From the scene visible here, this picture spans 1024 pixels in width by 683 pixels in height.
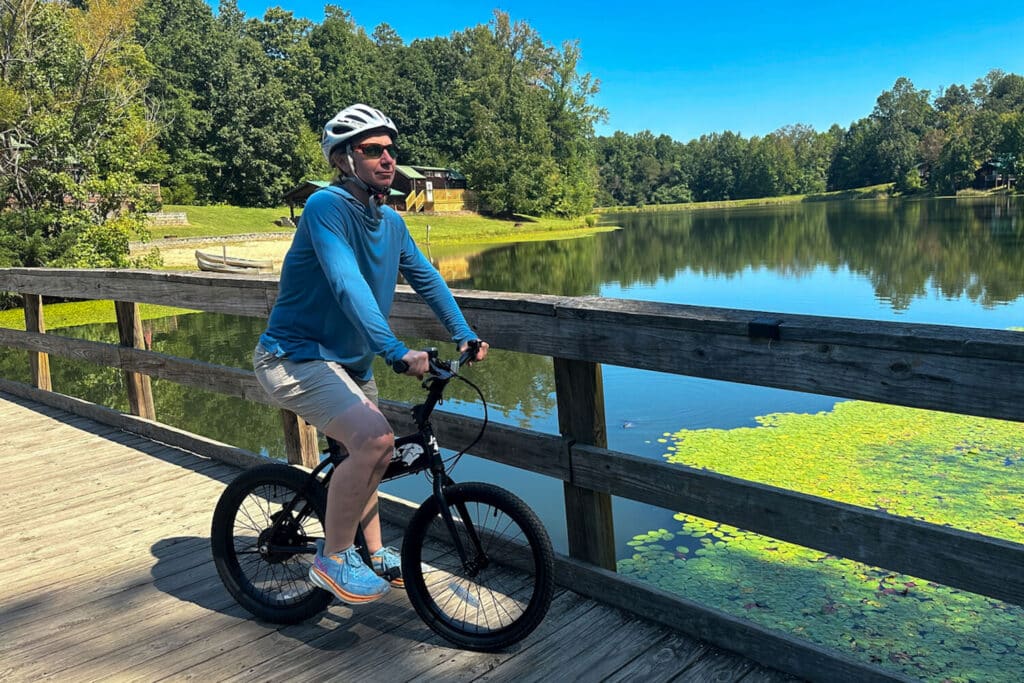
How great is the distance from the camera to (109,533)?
Result: 403 centimetres

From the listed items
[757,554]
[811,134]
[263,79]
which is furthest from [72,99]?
[811,134]

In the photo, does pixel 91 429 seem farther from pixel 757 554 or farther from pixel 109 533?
pixel 757 554

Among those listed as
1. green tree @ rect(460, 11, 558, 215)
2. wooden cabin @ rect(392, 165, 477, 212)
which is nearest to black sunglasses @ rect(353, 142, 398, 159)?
wooden cabin @ rect(392, 165, 477, 212)

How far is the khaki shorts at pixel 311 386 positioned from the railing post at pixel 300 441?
1658 mm

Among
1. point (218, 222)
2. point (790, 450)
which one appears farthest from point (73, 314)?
point (218, 222)

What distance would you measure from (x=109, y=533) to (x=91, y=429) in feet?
7.69

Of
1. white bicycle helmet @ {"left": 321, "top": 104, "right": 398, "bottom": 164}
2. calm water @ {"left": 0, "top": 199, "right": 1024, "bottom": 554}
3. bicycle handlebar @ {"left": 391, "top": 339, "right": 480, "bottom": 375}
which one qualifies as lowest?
calm water @ {"left": 0, "top": 199, "right": 1024, "bottom": 554}

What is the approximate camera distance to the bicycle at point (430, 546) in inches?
102

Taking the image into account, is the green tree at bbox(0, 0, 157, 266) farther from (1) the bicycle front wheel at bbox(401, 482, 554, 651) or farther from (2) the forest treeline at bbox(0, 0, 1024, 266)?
(1) the bicycle front wheel at bbox(401, 482, 554, 651)

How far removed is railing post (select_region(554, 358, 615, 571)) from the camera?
2.93 meters

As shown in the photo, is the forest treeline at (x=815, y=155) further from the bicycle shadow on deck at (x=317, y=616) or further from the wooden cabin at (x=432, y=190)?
the bicycle shadow on deck at (x=317, y=616)

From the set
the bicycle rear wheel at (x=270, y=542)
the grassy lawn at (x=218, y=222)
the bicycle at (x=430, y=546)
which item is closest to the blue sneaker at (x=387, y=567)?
the bicycle at (x=430, y=546)

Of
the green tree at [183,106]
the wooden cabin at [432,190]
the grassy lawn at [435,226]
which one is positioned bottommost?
the grassy lawn at [435,226]

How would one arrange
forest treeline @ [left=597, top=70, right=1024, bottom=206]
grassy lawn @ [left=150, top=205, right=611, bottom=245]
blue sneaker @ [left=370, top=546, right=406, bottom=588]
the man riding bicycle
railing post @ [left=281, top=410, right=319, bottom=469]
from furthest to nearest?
forest treeline @ [left=597, top=70, right=1024, bottom=206]
grassy lawn @ [left=150, top=205, right=611, bottom=245]
railing post @ [left=281, top=410, right=319, bottom=469]
blue sneaker @ [left=370, top=546, right=406, bottom=588]
the man riding bicycle
